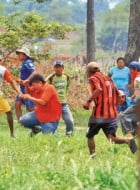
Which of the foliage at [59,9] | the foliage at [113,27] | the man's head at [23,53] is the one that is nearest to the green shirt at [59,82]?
the man's head at [23,53]

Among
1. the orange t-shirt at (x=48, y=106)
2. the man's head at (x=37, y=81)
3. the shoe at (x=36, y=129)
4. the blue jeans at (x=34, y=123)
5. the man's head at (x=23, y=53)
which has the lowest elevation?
the shoe at (x=36, y=129)

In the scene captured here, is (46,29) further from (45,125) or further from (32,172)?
(32,172)

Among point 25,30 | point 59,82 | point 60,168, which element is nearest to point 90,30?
point 25,30

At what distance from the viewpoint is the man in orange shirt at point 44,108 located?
11750 mm

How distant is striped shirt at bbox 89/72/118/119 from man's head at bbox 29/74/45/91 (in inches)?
84.1

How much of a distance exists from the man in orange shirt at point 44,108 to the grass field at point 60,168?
1241 millimetres

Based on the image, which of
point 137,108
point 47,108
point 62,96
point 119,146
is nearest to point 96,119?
point 119,146

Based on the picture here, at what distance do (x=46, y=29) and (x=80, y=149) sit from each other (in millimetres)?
11505

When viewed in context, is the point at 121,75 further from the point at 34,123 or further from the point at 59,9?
the point at 59,9

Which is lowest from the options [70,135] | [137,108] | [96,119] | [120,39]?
[120,39]

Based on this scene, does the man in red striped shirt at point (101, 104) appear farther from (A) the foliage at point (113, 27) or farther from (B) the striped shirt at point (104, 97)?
(A) the foliage at point (113, 27)

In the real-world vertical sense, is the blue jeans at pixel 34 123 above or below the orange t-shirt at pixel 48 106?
below

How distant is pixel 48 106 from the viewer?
11.9 meters

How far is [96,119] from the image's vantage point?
9.60 meters
